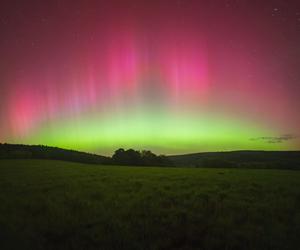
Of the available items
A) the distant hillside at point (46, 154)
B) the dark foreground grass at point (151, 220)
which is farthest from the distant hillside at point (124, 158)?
the dark foreground grass at point (151, 220)

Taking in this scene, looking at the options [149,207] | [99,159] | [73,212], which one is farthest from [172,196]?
[99,159]

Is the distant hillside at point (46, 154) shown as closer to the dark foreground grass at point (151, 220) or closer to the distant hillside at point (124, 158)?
the distant hillside at point (124, 158)

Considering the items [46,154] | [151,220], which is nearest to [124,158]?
[46,154]

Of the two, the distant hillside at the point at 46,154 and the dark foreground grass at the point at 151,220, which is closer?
the dark foreground grass at the point at 151,220

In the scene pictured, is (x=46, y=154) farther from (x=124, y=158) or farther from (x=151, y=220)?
(x=151, y=220)

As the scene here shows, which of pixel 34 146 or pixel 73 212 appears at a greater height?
pixel 34 146

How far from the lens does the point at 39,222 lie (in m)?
13.6

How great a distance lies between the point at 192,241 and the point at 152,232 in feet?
4.77

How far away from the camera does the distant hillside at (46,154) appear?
94750 millimetres

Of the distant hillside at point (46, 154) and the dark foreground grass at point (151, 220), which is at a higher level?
the distant hillside at point (46, 154)

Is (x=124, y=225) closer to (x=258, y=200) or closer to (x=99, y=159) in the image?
(x=258, y=200)

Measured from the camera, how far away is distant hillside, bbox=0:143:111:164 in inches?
3730

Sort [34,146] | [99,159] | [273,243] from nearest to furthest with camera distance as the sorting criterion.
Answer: [273,243] → [99,159] → [34,146]

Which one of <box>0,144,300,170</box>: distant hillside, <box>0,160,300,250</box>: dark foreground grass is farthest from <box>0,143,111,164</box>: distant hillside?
<box>0,160,300,250</box>: dark foreground grass
